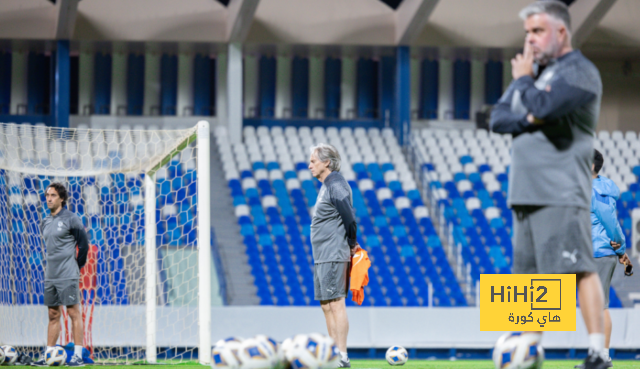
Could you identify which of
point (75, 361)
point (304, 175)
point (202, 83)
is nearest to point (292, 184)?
point (304, 175)

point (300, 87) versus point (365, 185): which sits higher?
point (300, 87)

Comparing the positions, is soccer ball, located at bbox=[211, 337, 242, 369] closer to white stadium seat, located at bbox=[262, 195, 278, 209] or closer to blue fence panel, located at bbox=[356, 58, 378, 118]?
white stadium seat, located at bbox=[262, 195, 278, 209]

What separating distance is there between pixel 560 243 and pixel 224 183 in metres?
12.7

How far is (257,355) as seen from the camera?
130 inches

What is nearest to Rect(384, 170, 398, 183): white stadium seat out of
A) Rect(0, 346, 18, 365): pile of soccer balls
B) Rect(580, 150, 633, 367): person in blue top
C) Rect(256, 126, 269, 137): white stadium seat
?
Rect(256, 126, 269, 137): white stadium seat

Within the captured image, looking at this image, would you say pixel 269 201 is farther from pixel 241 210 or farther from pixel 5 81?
pixel 5 81

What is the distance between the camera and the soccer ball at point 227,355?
3361 mm

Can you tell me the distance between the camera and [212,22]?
1670 centimetres

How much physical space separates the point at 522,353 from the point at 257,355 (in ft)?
3.74

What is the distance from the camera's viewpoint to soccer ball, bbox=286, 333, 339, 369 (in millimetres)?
3445

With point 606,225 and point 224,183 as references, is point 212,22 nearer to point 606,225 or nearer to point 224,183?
point 224,183

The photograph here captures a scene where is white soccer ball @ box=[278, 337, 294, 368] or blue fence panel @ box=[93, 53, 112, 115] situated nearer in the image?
white soccer ball @ box=[278, 337, 294, 368]

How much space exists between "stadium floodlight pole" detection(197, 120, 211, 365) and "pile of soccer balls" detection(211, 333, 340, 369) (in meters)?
2.64

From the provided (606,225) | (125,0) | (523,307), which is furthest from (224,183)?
(523,307)
